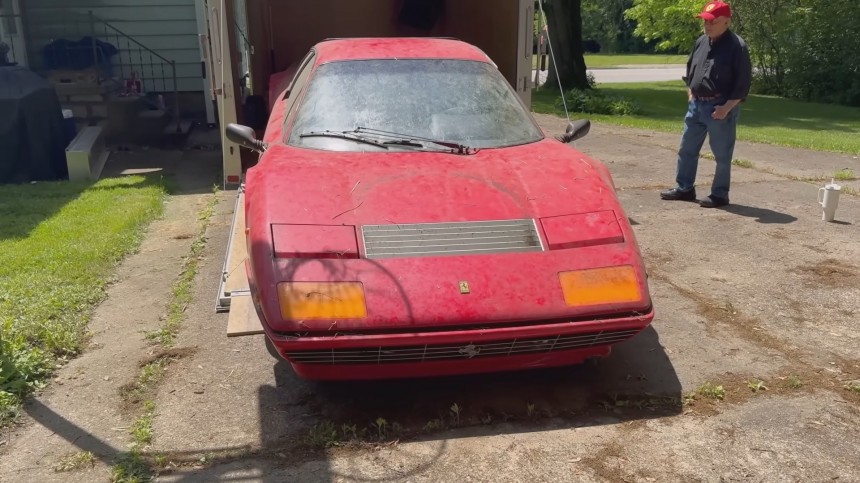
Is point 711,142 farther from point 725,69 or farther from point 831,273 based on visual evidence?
point 831,273

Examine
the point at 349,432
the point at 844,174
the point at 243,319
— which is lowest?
the point at 844,174

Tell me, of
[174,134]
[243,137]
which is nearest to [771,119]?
[174,134]

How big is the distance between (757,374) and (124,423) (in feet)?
10.5

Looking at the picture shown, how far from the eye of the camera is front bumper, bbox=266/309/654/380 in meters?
3.31

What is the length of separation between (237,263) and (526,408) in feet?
7.60

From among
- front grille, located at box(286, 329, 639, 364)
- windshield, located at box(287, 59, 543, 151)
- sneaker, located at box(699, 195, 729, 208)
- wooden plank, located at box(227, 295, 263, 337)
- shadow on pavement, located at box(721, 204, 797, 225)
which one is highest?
windshield, located at box(287, 59, 543, 151)

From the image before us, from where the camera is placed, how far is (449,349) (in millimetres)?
3412

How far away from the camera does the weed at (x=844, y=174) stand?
345 inches

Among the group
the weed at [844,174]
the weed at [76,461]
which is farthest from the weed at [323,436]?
the weed at [844,174]

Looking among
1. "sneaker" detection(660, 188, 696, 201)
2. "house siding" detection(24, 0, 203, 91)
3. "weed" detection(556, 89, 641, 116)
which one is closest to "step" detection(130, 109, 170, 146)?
"house siding" detection(24, 0, 203, 91)

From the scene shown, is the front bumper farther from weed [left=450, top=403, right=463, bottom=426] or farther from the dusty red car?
weed [left=450, top=403, right=463, bottom=426]

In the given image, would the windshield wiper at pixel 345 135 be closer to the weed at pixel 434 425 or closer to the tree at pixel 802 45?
the weed at pixel 434 425

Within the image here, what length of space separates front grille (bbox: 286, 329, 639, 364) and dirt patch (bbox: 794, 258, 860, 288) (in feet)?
8.34

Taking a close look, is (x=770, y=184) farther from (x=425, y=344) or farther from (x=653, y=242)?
(x=425, y=344)
